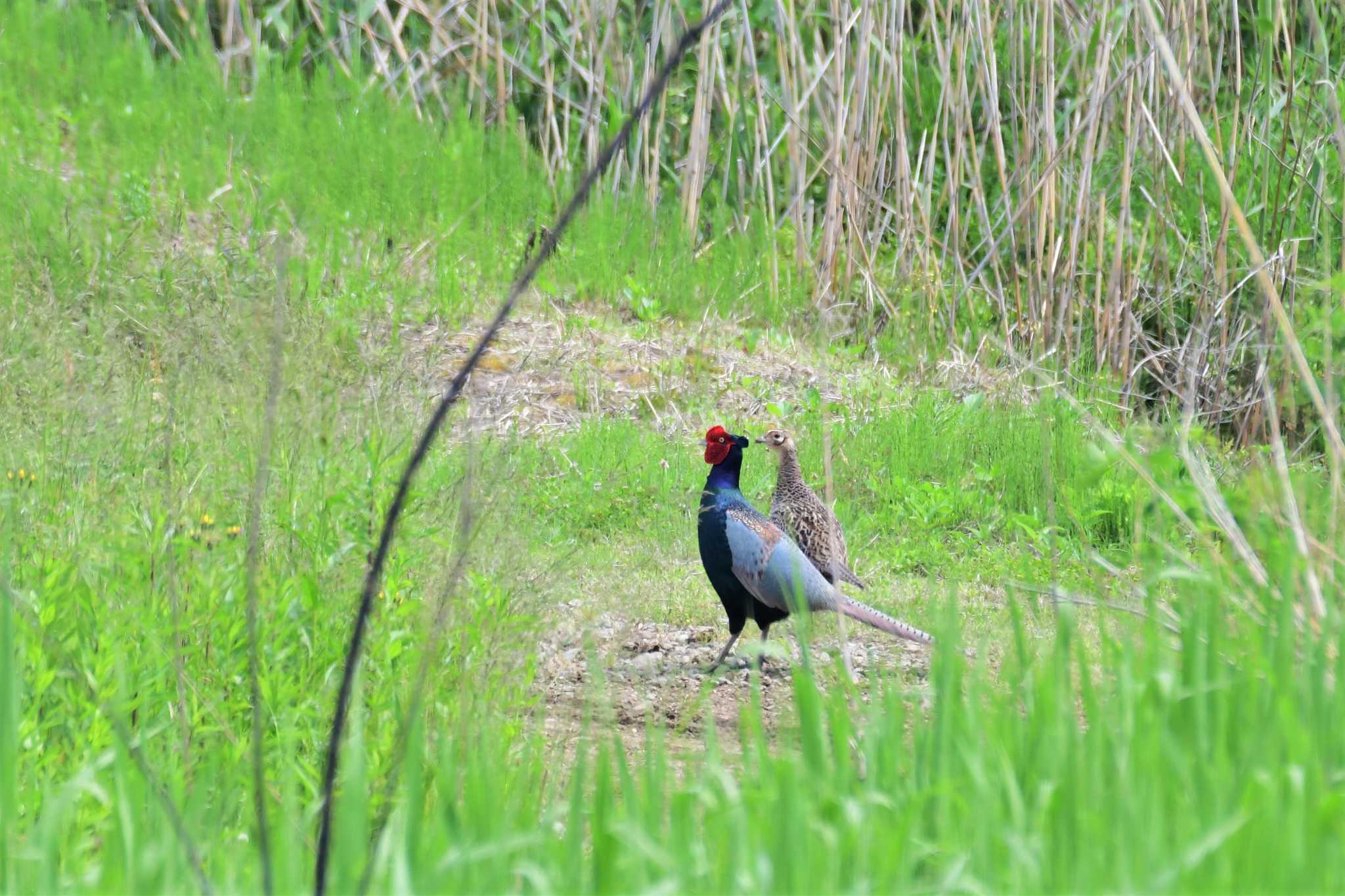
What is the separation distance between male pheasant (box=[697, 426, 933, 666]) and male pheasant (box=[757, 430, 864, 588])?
0.46ft

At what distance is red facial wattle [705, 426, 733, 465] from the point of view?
4820 mm

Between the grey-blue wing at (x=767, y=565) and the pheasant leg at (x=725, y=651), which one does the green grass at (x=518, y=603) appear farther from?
the pheasant leg at (x=725, y=651)

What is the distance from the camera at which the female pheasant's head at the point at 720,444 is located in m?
4.82

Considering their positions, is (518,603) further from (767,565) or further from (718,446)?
(718,446)

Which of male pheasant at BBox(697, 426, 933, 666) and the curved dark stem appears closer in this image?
the curved dark stem

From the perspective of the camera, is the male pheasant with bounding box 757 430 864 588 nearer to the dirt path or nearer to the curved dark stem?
the dirt path

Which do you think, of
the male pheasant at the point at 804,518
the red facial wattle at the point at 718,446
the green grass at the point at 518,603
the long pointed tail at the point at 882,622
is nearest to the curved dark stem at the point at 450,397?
the green grass at the point at 518,603

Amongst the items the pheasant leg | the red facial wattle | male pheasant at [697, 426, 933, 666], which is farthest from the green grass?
the red facial wattle

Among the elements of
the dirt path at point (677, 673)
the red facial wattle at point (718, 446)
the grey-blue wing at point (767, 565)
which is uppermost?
the red facial wattle at point (718, 446)

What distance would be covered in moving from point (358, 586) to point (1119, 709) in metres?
1.61

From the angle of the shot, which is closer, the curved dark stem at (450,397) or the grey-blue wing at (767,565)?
the curved dark stem at (450,397)

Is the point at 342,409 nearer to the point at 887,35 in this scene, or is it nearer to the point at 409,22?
the point at 887,35

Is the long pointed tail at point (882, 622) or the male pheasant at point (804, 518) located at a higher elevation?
the male pheasant at point (804, 518)

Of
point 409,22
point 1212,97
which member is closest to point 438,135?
point 409,22
